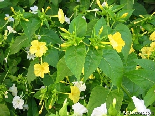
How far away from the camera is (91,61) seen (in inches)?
39.1

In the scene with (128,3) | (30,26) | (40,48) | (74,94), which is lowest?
(74,94)

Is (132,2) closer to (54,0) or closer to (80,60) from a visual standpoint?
(54,0)

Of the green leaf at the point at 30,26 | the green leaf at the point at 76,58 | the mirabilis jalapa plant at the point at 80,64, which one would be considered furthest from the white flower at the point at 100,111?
the green leaf at the point at 30,26

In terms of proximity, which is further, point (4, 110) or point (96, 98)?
point (4, 110)

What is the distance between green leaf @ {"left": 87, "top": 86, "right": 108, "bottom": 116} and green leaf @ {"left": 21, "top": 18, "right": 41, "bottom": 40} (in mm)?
435

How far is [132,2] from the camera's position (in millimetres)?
1910

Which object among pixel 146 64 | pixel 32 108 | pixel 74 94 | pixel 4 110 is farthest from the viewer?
pixel 32 108

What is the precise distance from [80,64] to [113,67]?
0.43 ft

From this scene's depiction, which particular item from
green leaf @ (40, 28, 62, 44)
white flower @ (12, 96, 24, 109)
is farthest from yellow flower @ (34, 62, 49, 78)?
white flower @ (12, 96, 24, 109)

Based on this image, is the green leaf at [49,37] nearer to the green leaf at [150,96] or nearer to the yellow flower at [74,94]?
the yellow flower at [74,94]

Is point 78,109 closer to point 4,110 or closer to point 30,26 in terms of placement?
point 30,26

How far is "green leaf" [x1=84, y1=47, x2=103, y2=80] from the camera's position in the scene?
0.97 metres

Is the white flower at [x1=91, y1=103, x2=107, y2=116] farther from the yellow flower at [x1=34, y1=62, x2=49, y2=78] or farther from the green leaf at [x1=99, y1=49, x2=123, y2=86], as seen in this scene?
the yellow flower at [x1=34, y1=62, x2=49, y2=78]

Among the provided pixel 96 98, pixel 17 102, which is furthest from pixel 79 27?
pixel 17 102
